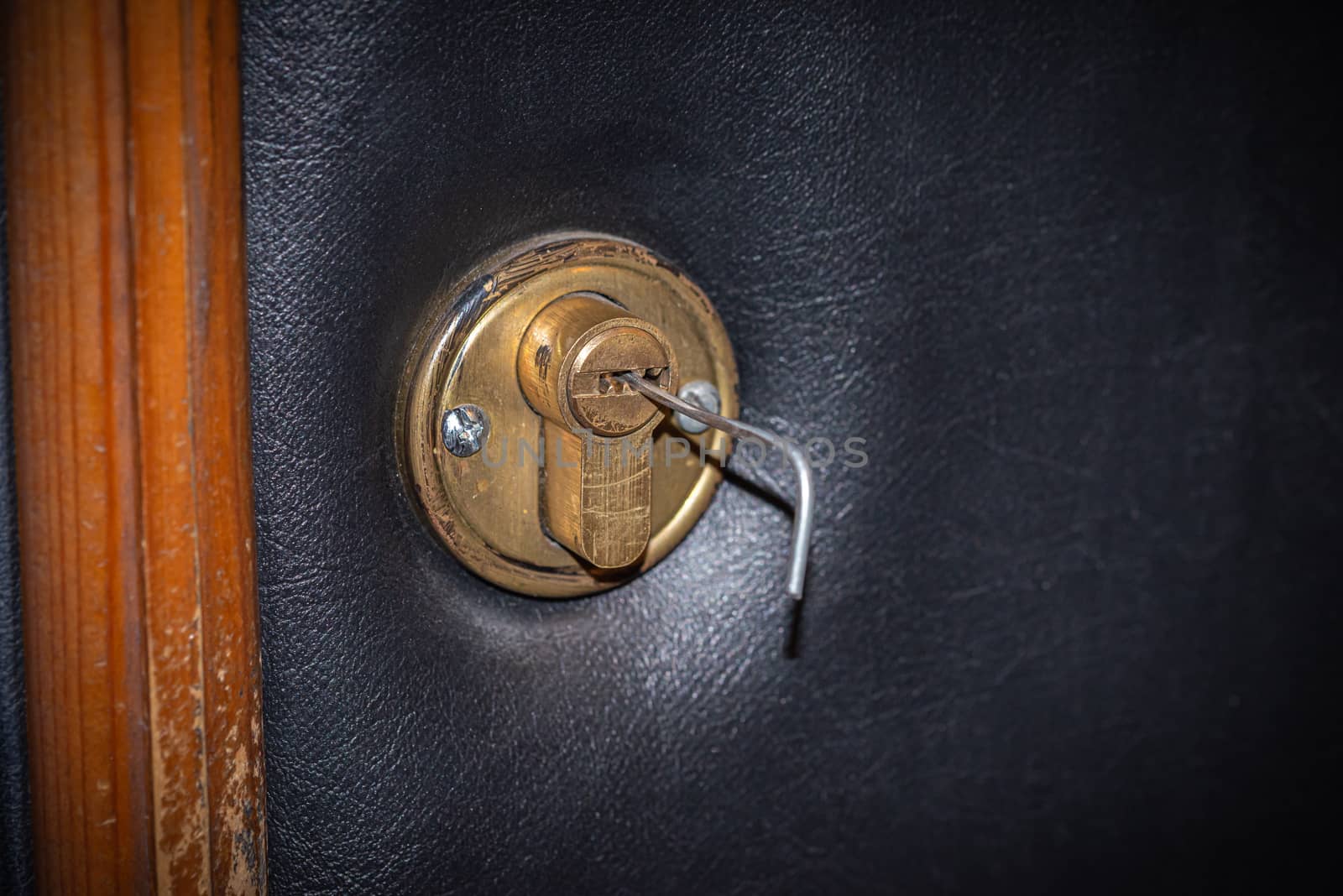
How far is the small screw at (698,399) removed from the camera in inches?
16.2

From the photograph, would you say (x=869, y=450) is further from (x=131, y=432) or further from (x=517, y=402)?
(x=131, y=432)

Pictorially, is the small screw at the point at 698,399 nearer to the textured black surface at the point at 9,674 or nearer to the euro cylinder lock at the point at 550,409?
the euro cylinder lock at the point at 550,409

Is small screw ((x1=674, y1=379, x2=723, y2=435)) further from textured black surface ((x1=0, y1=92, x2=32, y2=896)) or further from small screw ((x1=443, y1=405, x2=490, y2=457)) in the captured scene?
textured black surface ((x1=0, y1=92, x2=32, y2=896))

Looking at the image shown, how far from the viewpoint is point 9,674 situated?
0.31 meters

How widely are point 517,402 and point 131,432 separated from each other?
0.45ft

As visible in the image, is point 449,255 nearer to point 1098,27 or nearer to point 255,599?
point 255,599

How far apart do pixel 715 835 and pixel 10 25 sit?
41cm

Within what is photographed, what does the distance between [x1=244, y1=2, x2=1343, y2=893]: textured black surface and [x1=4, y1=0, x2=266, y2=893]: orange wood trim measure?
0.06 ft

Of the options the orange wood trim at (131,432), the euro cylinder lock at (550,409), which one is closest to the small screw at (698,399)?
the euro cylinder lock at (550,409)

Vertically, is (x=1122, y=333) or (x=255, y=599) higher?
(x=1122, y=333)

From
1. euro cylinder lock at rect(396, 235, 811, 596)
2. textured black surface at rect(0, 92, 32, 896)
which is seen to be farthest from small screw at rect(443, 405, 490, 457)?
textured black surface at rect(0, 92, 32, 896)

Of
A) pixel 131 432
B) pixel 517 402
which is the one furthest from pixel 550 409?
pixel 131 432

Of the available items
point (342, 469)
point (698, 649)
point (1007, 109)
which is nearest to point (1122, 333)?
point (1007, 109)

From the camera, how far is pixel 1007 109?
17.6 inches
